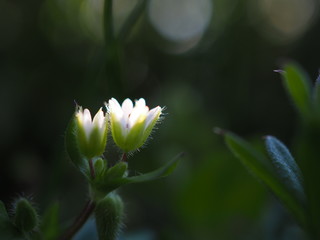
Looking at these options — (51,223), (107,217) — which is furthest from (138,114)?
(51,223)

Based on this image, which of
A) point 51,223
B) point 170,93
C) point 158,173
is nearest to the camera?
point 158,173

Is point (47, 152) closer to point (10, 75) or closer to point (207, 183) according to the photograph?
point (10, 75)

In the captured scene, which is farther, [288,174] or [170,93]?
[170,93]

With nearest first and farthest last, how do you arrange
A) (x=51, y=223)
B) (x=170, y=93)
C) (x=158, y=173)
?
(x=158, y=173) < (x=51, y=223) < (x=170, y=93)

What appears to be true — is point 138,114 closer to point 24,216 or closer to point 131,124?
point 131,124

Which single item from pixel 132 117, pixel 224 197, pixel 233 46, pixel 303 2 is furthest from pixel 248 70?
pixel 132 117
